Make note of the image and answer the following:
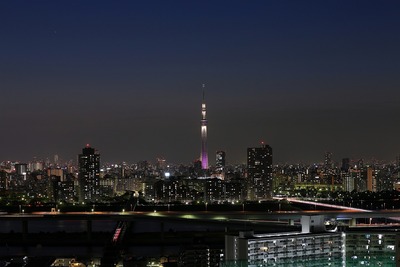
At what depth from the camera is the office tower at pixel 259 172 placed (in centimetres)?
3433

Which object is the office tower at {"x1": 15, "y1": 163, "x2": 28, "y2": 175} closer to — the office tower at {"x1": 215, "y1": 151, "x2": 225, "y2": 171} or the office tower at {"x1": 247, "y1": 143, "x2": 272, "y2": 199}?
the office tower at {"x1": 215, "y1": 151, "x2": 225, "y2": 171}

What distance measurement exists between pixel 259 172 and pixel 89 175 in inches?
292

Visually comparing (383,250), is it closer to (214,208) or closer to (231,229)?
(231,229)

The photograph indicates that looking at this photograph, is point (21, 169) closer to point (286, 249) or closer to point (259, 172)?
point (259, 172)

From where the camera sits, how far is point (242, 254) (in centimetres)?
977

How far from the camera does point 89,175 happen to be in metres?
35.7

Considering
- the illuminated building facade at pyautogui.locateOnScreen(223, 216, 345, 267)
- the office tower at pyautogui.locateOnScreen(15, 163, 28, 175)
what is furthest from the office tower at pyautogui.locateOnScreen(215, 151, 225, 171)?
the illuminated building facade at pyautogui.locateOnScreen(223, 216, 345, 267)

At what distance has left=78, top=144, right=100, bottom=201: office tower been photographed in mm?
33594

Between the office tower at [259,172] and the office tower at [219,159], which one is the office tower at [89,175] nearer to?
the office tower at [259,172]

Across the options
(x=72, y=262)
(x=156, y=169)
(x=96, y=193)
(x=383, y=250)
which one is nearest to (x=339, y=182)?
(x=96, y=193)

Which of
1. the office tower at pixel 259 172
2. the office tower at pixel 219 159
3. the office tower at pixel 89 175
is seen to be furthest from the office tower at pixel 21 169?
the office tower at pixel 259 172

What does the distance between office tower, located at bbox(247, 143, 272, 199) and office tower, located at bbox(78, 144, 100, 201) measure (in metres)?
6.51

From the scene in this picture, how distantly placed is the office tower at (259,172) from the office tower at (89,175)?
21.4ft

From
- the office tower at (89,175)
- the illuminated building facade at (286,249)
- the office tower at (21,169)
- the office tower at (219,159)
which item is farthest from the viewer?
the office tower at (219,159)
